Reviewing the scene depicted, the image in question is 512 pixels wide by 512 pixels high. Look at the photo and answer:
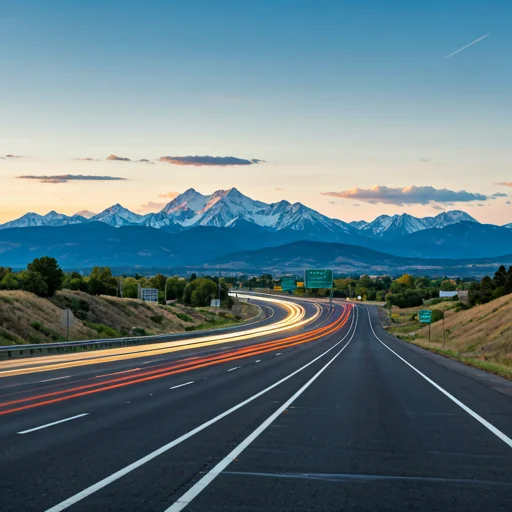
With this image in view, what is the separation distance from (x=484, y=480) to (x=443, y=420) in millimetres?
6707

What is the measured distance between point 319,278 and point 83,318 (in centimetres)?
6592

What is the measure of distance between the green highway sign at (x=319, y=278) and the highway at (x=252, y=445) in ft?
375

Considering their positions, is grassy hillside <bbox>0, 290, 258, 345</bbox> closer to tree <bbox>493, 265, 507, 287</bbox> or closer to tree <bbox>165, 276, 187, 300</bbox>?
tree <bbox>493, 265, 507, 287</bbox>

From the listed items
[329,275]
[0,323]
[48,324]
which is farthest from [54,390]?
[329,275]

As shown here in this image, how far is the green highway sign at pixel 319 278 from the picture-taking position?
14225 cm

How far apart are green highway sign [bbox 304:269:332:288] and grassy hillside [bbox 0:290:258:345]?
57.1 ft

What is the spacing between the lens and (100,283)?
11381 centimetres

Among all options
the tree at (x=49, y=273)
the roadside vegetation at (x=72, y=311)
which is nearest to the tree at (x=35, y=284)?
the roadside vegetation at (x=72, y=311)

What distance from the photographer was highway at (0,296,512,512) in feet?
30.6

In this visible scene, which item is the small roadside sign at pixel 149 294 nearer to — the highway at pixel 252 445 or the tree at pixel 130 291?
the tree at pixel 130 291

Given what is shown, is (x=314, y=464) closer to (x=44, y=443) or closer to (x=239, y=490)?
(x=239, y=490)

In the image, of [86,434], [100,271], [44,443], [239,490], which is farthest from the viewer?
[100,271]

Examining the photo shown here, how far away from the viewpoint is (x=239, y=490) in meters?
9.64

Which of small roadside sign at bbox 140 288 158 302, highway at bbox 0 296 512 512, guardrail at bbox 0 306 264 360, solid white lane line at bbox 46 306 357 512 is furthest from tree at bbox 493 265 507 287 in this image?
solid white lane line at bbox 46 306 357 512
